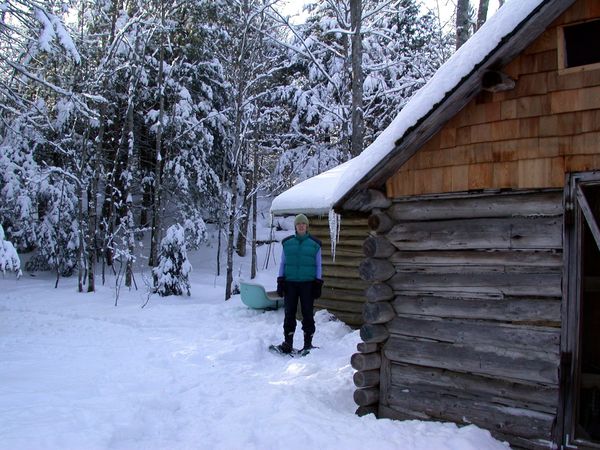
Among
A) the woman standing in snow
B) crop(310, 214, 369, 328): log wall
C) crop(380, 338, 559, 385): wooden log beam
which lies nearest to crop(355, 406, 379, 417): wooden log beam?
crop(380, 338, 559, 385): wooden log beam

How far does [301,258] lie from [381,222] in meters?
2.40

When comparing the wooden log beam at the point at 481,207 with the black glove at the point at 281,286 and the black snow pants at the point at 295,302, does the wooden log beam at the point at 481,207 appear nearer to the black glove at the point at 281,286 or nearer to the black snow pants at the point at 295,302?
the black snow pants at the point at 295,302

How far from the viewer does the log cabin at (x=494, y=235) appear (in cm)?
440

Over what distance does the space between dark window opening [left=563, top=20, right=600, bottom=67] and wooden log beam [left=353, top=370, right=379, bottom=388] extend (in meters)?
3.47

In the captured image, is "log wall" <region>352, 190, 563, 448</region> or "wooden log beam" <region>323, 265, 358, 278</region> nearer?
"log wall" <region>352, 190, 563, 448</region>

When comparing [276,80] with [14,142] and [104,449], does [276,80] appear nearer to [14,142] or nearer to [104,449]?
[14,142]

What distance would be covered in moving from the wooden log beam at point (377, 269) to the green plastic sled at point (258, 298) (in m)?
5.46

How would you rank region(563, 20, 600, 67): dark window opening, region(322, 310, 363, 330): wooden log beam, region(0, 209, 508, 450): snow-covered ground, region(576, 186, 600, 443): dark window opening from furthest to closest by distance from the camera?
region(322, 310, 363, 330): wooden log beam, region(576, 186, 600, 443): dark window opening, region(0, 209, 508, 450): snow-covered ground, region(563, 20, 600, 67): dark window opening

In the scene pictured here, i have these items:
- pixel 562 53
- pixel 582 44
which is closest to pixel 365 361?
pixel 562 53

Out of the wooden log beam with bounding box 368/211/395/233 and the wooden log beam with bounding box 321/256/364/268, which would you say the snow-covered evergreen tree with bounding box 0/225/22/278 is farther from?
the wooden log beam with bounding box 368/211/395/233

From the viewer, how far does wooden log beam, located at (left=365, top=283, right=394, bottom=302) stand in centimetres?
551

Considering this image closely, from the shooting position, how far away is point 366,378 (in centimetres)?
552

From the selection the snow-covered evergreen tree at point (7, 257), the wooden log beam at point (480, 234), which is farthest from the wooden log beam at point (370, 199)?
the snow-covered evergreen tree at point (7, 257)

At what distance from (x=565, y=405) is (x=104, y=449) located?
379 cm
